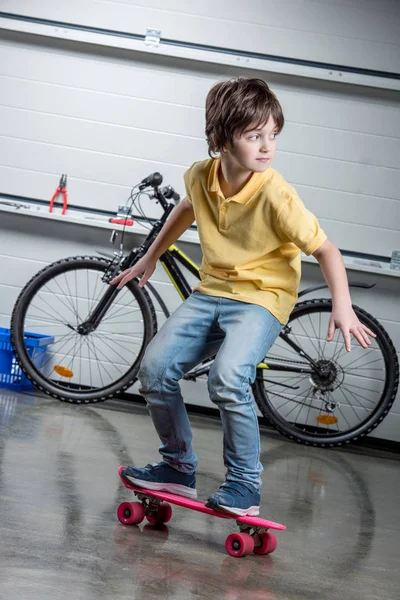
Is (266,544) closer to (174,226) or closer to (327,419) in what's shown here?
(174,226)

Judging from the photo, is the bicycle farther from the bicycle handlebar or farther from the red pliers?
the red pliers

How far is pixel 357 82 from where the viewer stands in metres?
4.71

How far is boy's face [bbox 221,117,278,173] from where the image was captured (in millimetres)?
2471

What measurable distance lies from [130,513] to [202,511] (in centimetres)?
23

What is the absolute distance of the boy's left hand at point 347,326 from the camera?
7.56ft

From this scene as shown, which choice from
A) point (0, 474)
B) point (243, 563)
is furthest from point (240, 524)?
point (0, 474)

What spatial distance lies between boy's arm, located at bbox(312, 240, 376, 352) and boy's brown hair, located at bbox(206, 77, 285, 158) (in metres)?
0.44

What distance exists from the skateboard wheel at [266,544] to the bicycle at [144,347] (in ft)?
6.27

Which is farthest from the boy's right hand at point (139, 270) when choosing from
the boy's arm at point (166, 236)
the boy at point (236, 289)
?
the boy at point (236, 289)

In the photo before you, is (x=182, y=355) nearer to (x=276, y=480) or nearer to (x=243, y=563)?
(x=243, y=563)

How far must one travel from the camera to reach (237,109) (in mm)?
2455

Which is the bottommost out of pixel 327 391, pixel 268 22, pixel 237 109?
pixel 327 391

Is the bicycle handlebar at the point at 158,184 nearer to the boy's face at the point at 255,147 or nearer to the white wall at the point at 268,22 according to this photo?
the white wall at the point at 268,22

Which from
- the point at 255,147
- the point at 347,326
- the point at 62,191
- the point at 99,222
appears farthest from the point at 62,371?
the point at 347,326
